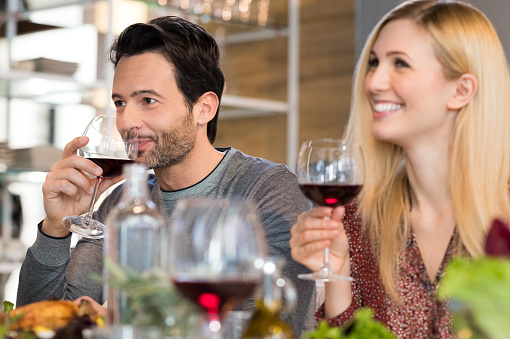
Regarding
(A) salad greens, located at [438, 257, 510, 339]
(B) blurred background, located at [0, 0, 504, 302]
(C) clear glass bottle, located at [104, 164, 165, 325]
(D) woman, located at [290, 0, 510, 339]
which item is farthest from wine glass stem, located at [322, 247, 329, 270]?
(B) blurred background, located at [0, 0, 504, 302]

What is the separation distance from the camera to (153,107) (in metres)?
2.42

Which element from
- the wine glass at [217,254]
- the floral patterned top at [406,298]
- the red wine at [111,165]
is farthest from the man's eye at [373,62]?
the wine glass at [217,254]

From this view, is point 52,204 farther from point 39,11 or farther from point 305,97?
point 305,97

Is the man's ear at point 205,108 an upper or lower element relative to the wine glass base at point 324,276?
upper

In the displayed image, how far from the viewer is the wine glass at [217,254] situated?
35.5 inches

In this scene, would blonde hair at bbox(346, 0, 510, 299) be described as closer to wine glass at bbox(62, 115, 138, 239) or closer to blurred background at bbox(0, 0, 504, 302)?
wine glass at bbox(62, 115, 138, 239)

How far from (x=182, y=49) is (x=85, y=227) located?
85 centimetres

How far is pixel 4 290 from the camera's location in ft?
11.5

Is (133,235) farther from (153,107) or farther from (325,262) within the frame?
(153,107)

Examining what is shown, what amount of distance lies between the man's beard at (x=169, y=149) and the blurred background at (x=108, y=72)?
1.22 meters

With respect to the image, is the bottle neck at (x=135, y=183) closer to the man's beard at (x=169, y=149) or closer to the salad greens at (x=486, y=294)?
the salad greens at (x=486, y=294)

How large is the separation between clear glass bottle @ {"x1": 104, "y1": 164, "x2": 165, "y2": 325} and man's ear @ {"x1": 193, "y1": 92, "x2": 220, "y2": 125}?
1.44 meters

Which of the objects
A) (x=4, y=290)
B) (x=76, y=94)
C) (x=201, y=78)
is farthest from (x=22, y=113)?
(x=201, y=78)

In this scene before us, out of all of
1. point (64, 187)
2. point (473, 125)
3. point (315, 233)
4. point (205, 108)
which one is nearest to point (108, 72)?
point (205, 108)
